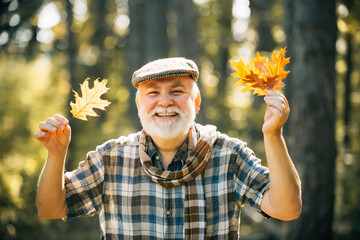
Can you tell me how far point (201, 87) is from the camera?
9289 millimetres

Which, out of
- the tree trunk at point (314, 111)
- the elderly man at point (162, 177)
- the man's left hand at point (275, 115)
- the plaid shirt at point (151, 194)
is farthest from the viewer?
the tree trunk at point (314, 111)

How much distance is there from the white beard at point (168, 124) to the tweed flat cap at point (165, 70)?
0.79 ft

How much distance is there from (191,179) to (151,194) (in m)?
0.32

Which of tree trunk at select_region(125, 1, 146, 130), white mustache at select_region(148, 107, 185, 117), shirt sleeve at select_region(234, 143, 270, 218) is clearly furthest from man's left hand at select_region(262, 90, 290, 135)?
tree trunk at select_region(125, 1, 146, 130)

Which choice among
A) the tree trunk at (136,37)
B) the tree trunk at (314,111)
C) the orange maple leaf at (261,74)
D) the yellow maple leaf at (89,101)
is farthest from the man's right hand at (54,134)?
the tree trunk at (136,37)

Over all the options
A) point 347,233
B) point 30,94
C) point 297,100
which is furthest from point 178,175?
point 30,94

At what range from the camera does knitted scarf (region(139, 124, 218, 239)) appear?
7.82 ft

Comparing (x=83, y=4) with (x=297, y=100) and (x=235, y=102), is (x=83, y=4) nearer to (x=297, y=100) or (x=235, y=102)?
(x=235, y=102)

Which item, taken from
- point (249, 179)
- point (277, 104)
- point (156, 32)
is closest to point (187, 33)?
point (156, 32)

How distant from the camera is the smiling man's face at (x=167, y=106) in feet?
8.11

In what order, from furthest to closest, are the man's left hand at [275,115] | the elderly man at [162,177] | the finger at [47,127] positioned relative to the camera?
the elderly man at [162,177]
the finger at [47,127]
the man's left hand at [275,115]

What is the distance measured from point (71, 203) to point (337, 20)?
16.4 feet

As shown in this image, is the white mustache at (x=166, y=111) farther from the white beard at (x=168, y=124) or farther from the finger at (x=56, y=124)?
the finger at (x=56, y=124)

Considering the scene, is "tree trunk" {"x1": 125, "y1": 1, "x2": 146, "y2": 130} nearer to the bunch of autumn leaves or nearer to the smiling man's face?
the smiling man's face
